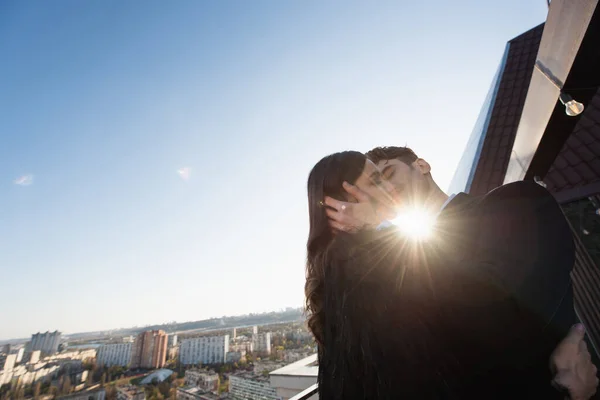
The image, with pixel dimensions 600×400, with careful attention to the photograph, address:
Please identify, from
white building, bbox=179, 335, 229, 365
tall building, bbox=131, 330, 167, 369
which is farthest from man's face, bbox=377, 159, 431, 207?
tall building, bbox=131, 330, 167, 369

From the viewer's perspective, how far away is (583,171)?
359cm

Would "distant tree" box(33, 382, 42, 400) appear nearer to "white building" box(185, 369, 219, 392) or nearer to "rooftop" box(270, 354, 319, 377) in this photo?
"white building" box(185, 369, 219, 392)

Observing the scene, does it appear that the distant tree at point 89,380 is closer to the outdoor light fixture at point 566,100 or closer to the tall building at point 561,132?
the tall building at point 561,132

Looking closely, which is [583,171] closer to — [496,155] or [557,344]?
[496,155]

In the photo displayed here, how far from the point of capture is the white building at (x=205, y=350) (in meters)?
24.3

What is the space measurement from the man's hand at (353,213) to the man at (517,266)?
26 millimetres

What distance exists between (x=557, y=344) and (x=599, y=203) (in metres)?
4.37

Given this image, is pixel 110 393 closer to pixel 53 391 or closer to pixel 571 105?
pixel 53 391

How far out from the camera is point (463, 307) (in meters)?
0.52

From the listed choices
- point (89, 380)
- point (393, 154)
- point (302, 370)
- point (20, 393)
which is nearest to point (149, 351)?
point (89, 380)

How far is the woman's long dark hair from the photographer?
883mm

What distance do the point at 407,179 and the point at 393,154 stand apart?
311mm

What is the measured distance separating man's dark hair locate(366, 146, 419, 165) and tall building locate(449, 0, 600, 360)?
109 centimetres

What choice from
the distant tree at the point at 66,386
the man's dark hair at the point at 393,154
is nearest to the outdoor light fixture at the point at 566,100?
the man's dark hair at the point at 393,154
